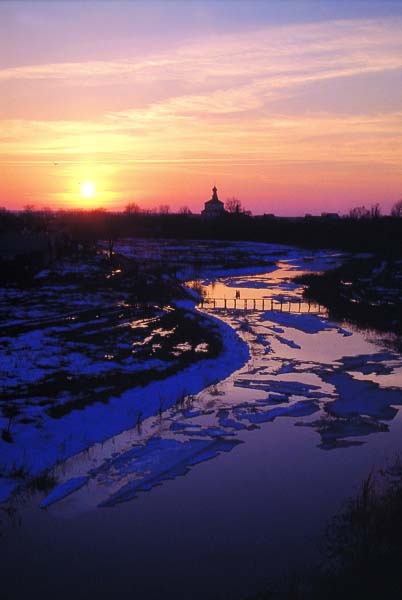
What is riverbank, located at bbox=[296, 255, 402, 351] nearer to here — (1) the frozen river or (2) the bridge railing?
(2) the bridge railing

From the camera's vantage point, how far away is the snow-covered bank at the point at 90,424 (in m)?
10.4

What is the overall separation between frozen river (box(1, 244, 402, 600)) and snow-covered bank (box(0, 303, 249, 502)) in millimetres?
250

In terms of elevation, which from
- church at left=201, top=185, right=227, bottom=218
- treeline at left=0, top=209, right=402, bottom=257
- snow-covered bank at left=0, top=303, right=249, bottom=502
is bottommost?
snow-covered bank at left=0, top=303, right=249, bottom=502

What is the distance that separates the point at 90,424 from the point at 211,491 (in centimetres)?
401

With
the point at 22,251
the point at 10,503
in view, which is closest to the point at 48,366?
the point at 10,503

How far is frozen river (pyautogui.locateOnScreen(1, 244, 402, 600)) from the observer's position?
7.24 m

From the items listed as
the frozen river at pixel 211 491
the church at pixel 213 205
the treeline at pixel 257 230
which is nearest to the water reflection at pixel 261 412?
the frozen river at pixel 211 491

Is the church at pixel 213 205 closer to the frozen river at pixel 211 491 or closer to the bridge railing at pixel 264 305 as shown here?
the bridge railing at pixel 264 305

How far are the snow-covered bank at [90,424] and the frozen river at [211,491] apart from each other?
0.25 metres

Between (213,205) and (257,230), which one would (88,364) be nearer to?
(257,230)

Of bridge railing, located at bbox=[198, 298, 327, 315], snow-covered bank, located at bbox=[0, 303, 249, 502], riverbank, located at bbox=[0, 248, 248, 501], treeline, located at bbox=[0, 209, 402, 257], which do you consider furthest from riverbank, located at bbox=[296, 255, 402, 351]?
treeline, located at bbox=[0, 209, 402, 257]

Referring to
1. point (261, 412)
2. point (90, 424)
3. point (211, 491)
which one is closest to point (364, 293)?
point (261, 412)

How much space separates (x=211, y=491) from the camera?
9484 mm

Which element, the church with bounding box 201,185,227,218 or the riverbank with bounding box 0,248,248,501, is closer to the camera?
the riverbank with bounding box 0,248,248,501
